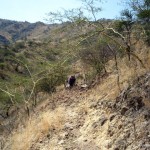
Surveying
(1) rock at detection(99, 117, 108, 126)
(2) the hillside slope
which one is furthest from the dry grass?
(1) rock at detection(99, 117, 108, 126)

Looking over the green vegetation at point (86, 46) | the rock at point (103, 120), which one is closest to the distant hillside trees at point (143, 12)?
the green vegetation at point (86, 46)

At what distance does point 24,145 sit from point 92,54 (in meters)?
10.2

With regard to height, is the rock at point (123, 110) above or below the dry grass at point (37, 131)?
above

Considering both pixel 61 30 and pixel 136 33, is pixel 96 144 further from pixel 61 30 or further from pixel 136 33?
pixel 136 33

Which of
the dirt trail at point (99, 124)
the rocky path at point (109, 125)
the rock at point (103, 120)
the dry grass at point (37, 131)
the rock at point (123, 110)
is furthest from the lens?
the dry grass at point (37, 131)

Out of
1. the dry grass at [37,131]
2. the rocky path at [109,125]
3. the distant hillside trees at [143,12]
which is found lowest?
the dry grass at [37,131]

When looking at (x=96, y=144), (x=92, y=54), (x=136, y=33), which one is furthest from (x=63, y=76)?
(x=96, y=144)

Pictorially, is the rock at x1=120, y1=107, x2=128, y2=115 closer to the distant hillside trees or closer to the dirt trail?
the dirt trail

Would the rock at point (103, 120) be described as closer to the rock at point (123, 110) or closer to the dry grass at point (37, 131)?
the rock at point (123, 110)

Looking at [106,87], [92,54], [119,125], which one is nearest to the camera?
[119,125]

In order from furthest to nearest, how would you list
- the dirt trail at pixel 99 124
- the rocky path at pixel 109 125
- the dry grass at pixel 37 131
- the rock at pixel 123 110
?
the dry grass at pixel 37 131 < the rock at pixel 123 110 < the dirt trail at pixel 99 124 < the rocky path at pixel 109 125

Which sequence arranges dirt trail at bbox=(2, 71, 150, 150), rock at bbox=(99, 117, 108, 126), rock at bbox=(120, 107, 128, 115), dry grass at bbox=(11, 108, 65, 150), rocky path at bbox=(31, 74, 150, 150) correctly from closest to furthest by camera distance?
rocky path at bbox=(31, 74, 150, 150) → dirt trail at bbox=(2, 71, 150, 150) → rock at bbox=(120, 107, 128, 115) → rock at bbox=(99, 117, 108, 126) → dry grass at bbox=(11, 108, 65, 150)

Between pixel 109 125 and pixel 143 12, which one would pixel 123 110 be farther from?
pixel 143 12

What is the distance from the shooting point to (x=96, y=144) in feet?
33.8
